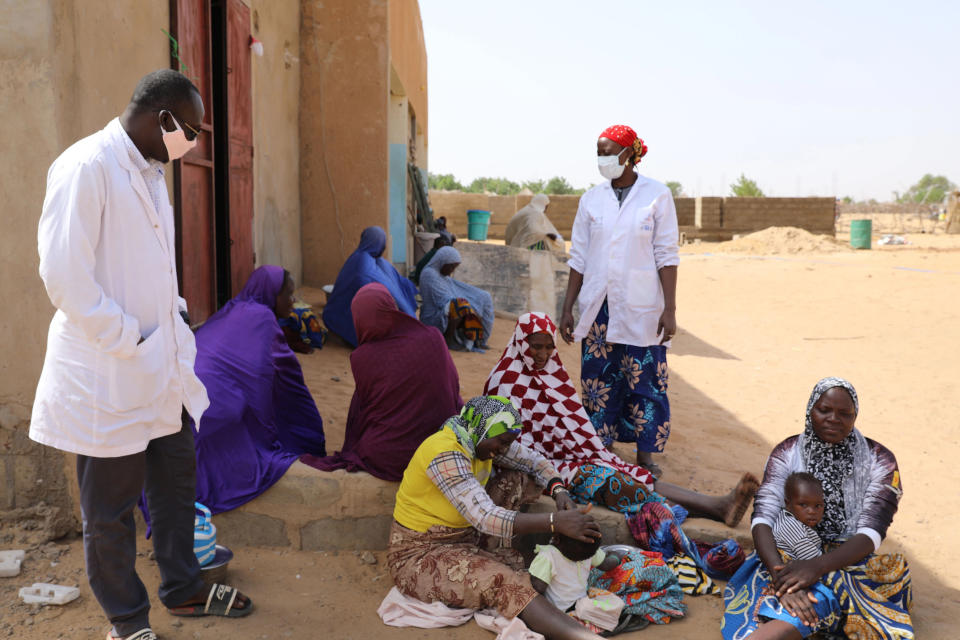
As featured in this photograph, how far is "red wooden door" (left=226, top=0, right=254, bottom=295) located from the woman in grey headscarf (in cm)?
385

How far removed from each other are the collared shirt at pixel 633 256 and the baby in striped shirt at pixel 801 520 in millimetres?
1259

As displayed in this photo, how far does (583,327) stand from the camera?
4.19m

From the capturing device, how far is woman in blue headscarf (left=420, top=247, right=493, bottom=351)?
7.72m

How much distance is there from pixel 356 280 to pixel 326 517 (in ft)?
11.3

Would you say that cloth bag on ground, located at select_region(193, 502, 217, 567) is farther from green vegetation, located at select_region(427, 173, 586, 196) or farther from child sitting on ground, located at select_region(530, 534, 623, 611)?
green vegetation, located at select_region(427, 173, 586, 196)

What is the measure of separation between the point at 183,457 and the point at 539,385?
5.87ft

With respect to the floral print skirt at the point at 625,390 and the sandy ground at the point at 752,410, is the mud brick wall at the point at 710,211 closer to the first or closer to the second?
the sandy ground at the point at 752,410

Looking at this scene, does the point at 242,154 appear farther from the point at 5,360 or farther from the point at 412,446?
the point at 412,446

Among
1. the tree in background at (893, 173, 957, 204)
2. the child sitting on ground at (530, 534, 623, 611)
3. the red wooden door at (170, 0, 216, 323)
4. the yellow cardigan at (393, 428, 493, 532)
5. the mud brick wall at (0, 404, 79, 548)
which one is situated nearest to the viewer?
the child sitting on ground at (530, 534, 623, 611)

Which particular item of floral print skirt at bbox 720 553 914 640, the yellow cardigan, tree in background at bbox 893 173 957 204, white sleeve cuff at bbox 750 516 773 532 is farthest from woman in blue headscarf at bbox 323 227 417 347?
tree in background at bbox 893 173 957 204

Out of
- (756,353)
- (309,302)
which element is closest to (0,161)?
(309,302)

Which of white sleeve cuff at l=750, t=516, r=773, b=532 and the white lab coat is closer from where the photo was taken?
the white lab coat

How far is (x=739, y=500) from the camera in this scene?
3.49 metres

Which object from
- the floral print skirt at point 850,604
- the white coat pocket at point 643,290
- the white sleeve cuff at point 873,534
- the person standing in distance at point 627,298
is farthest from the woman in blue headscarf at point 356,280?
the white sleeve cuff at point 873,534
